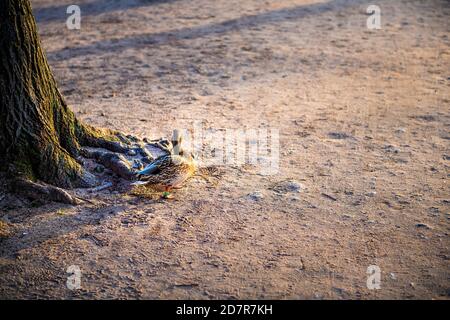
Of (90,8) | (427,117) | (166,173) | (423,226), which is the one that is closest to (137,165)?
(166,173)

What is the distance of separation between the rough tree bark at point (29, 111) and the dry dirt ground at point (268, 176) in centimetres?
41

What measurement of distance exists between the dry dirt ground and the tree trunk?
1.33 ft

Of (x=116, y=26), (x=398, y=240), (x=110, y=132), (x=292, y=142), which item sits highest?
(x=116, y=26)

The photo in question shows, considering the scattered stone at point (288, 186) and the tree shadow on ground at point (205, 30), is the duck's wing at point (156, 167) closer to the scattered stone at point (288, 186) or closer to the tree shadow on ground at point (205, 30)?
the scattered stone at point (288, 186)

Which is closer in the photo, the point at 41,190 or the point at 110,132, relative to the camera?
the point at 41,190

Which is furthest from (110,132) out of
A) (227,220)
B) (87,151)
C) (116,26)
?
(116,26)

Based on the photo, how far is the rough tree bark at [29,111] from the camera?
4.73m

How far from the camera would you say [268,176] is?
5609mm

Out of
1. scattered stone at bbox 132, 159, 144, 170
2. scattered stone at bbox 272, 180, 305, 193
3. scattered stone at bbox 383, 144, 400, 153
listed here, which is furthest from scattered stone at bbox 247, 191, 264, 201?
scattered stone at bbox 383, 144, 400, 153

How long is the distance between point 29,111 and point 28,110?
1 centimetres

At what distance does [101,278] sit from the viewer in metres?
4.09

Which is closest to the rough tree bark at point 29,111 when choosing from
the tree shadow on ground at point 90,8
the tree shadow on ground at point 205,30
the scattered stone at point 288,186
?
the scattered stone at point 288,186
